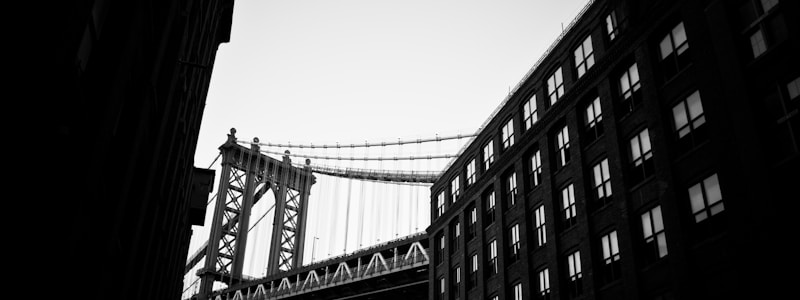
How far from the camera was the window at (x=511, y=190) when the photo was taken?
40.7 metres

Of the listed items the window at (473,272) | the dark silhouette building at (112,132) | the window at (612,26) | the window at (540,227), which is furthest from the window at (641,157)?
the dark silhouette building at (112,132)

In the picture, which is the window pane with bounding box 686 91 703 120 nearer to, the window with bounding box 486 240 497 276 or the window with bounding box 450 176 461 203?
the window with bounding box 486 240 497 276

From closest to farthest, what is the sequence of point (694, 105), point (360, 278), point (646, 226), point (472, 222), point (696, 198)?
point (696, 198), point (694, 105), point (646, 226), point (472, 222), point (360, 278)

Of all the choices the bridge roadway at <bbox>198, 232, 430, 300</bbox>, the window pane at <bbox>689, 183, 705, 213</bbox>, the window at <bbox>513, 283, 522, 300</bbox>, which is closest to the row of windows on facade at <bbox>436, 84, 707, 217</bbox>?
the window pane at <bbox>689, 183, 705, 213</bbox>

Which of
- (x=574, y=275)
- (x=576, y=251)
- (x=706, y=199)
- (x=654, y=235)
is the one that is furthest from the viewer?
(x=576, y=251)

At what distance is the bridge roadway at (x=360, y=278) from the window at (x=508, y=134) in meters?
22.5

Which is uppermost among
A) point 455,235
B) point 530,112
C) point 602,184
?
point 530,112

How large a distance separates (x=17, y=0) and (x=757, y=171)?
2083 cm

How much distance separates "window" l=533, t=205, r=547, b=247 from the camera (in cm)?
3625

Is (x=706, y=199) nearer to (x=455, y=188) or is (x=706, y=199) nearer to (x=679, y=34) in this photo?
(x=679, y=34)

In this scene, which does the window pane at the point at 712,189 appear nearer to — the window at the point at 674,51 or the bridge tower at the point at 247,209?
the window at the point at 674,51

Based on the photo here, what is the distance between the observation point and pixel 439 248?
4953cm

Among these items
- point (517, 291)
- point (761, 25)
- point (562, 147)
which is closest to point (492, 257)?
point (517, 291)

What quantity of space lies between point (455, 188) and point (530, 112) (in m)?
9.81
